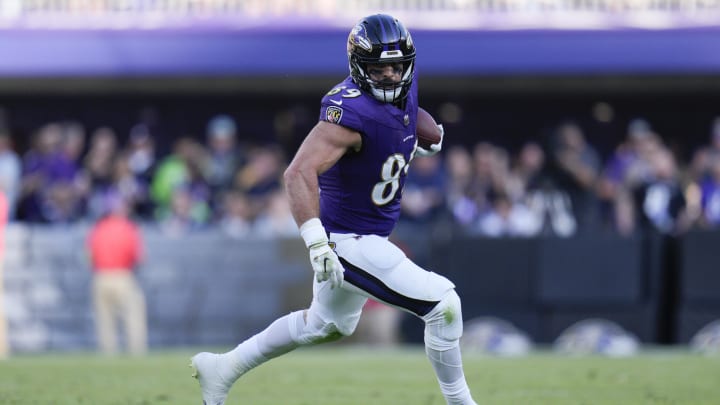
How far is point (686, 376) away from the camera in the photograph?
9.34m

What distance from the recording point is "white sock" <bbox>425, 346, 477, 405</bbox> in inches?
244


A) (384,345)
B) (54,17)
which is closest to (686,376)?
(384,345)

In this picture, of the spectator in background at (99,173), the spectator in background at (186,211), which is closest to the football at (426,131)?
the spectator in background at (186,211)

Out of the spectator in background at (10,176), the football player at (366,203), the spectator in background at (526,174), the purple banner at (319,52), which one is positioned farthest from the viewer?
the purple banner at (319,52)

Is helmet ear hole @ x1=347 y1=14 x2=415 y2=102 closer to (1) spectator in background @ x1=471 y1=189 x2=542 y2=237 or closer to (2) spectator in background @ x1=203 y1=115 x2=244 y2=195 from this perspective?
(1) spectator in background @ x1=471 y1=189 x2=542 y2=237

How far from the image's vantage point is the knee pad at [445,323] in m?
6.15

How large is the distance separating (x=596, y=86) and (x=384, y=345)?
16.9 ft

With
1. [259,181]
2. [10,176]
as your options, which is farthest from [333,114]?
[10,176]

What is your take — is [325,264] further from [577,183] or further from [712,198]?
[712,198]

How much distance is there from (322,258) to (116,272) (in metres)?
8.49

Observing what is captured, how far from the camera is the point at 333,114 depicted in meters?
6.14

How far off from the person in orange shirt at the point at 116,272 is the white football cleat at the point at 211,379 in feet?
24.1

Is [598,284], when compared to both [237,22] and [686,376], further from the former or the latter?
[237,22]

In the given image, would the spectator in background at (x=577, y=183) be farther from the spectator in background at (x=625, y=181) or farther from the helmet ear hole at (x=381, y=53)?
the helmet ear hole at (x=381, y=53)
